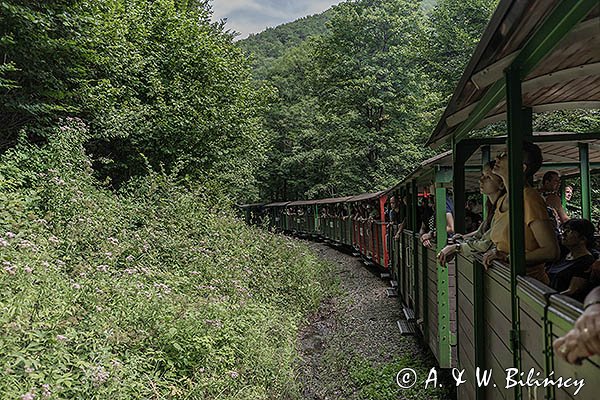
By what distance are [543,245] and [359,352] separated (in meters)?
4.60

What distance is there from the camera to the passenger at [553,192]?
4.48 meters

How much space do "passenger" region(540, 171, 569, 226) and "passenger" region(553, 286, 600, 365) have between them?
3.55m

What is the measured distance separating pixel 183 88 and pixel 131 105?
2.15 m

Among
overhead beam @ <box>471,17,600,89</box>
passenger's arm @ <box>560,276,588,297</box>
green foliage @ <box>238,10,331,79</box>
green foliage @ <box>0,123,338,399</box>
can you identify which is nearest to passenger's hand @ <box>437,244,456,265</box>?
passenger's arm @ <box>560,276,588,297</box>

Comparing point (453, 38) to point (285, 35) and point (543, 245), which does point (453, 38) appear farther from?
point (285, 35)

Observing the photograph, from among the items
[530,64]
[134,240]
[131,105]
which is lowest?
[134,240]

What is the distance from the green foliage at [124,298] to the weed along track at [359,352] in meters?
0.35

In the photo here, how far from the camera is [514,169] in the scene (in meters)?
2.42

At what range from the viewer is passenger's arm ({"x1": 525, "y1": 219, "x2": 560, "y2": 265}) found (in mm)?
2471

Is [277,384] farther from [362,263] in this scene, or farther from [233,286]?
[362,263]

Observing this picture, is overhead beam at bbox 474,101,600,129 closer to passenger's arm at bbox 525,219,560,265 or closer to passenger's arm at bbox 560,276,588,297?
passenger's arm at bbox 525,219,560,265

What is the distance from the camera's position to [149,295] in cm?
505

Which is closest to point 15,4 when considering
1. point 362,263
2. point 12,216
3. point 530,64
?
point 12,216

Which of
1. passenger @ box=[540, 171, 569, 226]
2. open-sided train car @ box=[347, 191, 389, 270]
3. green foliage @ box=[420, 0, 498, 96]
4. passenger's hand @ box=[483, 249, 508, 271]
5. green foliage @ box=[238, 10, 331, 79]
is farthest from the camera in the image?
green foliage @ box=[238, 10, 331, 79]
